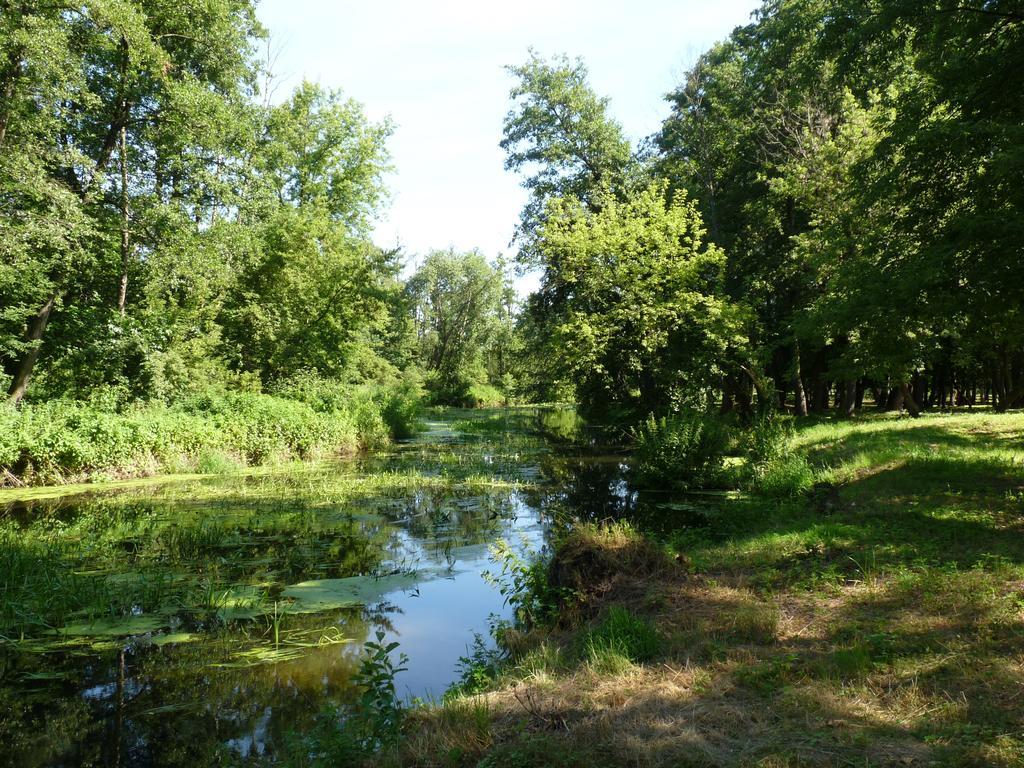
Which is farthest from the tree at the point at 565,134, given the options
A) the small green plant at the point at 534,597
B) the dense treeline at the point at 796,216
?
the small green plant at the point at 534,597

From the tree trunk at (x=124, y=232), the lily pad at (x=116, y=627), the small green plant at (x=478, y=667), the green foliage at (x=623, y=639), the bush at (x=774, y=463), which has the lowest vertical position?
the small green plant at (x=478, y=667)

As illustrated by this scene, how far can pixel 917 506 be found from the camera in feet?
29.5

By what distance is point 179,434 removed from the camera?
17.1 metres

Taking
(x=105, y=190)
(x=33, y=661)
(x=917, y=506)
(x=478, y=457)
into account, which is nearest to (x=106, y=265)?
(x=105, y=190)

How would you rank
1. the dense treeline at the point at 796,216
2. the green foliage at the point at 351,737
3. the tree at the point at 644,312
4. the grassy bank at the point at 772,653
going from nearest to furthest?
the grassy bank at the point at 772,653, the green foliage at the point at 351,737, the dense treeline at the point at 796,216, the tree at the point at 644,312

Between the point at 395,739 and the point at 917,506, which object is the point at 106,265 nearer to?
the point at 395,739

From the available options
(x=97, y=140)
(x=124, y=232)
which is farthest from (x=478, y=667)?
(x=97, y=140)

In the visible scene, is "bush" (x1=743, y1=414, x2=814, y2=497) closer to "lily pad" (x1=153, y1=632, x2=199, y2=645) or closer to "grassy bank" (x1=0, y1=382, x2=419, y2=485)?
"lily pad" (x1=153, y1=632, x2=199, y2=645)

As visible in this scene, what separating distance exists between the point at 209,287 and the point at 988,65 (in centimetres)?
2377

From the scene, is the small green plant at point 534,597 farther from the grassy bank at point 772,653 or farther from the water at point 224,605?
the water at point 224,605

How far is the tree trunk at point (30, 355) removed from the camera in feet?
59.9

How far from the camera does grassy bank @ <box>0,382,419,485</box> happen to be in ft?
45.7

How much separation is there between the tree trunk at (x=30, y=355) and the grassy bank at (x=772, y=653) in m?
18.4

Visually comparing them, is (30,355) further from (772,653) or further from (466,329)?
(466,329)
